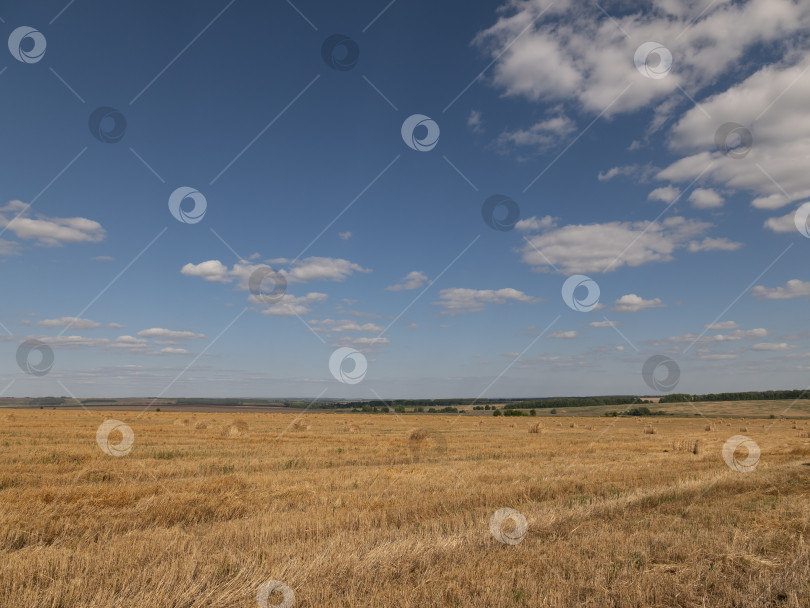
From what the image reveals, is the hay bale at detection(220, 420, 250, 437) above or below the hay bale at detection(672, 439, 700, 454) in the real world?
above

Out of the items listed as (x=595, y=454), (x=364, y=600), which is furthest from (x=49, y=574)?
(x=595, y=454)

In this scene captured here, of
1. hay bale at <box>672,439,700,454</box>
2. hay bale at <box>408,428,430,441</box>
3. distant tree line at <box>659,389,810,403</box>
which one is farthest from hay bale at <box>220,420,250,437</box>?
distant tree line at <box>659,389,810,403</box>

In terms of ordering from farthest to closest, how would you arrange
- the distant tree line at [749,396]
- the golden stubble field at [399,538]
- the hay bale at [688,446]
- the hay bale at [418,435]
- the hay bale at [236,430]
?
the distant tree line at [749,396], the hay bale at [236,430], the hay bale at [418,435], the hay bale at [688,446], the golden stubble field at [399,538]

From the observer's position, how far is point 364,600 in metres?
5.27

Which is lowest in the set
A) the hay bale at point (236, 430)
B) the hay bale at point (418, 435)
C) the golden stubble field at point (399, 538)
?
the golden stubble field at point (399, 538)

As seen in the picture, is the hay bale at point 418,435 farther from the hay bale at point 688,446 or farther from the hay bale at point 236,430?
the hay bale at point 688,446

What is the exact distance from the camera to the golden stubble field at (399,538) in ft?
18.2

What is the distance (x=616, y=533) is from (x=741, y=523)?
9.36 feet

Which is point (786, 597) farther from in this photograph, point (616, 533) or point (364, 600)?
point (364, 600)

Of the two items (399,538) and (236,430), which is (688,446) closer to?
(399,538)

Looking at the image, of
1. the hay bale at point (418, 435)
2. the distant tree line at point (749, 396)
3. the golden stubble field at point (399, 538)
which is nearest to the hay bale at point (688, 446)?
the golden stubble field at point (399, 538)

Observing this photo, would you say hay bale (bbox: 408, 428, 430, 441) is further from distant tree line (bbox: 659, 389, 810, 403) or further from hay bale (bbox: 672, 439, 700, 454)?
distant tree line (bbox: 659, 389, 810, 403)

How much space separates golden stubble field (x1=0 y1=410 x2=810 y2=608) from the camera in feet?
18.2

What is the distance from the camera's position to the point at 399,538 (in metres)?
7.73
